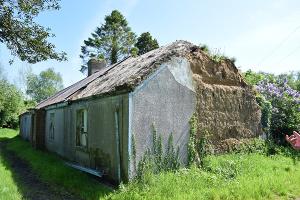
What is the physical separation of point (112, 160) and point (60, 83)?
79.4 metres

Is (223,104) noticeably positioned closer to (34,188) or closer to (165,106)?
A: (165,106)

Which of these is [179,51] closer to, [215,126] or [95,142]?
[215,126]

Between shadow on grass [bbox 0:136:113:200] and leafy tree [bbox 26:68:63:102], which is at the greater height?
leafy tree [bbox 26:68:63:102]

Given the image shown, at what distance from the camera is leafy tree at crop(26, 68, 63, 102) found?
3318 inches

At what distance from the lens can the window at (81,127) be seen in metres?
14.1

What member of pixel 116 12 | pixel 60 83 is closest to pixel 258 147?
pixel 116 12

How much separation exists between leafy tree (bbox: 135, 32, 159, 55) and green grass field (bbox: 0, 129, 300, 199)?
111 ft

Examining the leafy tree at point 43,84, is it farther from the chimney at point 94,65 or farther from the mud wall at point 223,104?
the mud wall at point 223,104

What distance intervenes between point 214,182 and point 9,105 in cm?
4120

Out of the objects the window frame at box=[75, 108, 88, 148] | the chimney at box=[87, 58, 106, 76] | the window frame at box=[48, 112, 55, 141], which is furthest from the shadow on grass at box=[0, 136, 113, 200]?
the chimney at box=[87, 58, 106, 76]

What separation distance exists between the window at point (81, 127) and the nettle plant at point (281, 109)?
7617mm

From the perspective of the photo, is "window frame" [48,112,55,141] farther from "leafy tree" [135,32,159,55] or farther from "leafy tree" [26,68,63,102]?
"leafy tree" [26,68,63,102]

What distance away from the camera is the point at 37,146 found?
2180cm

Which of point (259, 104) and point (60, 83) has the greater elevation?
point (60, 83)
